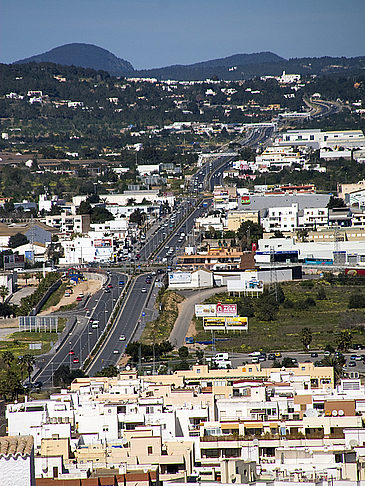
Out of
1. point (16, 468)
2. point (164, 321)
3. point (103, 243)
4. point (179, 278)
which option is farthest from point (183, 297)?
point (16, 468)

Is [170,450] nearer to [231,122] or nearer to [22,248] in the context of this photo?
[22,248]

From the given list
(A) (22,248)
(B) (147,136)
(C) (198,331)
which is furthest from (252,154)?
(C) (198,331)

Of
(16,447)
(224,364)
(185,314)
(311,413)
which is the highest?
(16,447)

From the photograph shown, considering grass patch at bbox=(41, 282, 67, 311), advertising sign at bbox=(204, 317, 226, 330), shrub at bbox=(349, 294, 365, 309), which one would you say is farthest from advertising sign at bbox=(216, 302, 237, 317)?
grass patch at bbox=(41, 282, 67, 311)

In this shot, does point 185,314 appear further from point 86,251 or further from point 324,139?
point 324,139

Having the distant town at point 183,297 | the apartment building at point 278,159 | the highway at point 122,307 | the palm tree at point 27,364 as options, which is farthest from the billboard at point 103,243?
the apartment building at point 278,159

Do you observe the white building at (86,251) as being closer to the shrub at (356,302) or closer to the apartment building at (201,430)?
the shrub at (356,302)
